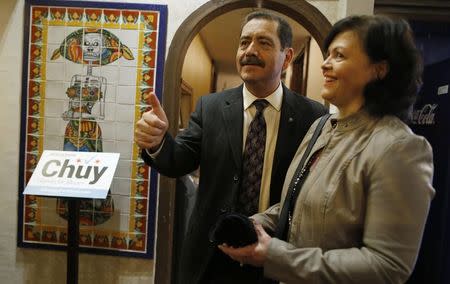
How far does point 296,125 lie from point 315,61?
1.93 meters

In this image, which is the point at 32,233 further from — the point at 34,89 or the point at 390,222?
the point at 390,222

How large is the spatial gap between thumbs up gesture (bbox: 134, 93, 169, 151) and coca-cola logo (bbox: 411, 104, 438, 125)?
58.6 inches

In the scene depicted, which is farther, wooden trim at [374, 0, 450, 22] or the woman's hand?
wooden trim at [374, 0, 450, 22]

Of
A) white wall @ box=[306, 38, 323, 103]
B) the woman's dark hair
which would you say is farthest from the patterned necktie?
white wall @ box=[306, 38, 323, 103]

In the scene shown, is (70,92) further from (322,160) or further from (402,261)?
(402,261)

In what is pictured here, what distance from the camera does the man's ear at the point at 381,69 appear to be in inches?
33.0

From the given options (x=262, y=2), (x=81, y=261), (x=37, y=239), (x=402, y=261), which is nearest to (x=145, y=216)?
(x=81, y=261)

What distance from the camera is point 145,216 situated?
7.00 ft

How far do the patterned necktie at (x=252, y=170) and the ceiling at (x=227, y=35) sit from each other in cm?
199

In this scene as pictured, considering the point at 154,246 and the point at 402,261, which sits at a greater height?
the point at 402,261

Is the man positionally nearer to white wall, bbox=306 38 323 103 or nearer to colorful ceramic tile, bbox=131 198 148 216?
colorful ceramic tile, bbox=131 198 148 216

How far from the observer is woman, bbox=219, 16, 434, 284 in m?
0.74

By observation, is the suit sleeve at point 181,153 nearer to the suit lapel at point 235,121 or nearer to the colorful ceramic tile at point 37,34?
the suit lapel at point 235,121

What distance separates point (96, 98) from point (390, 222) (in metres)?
1.81
